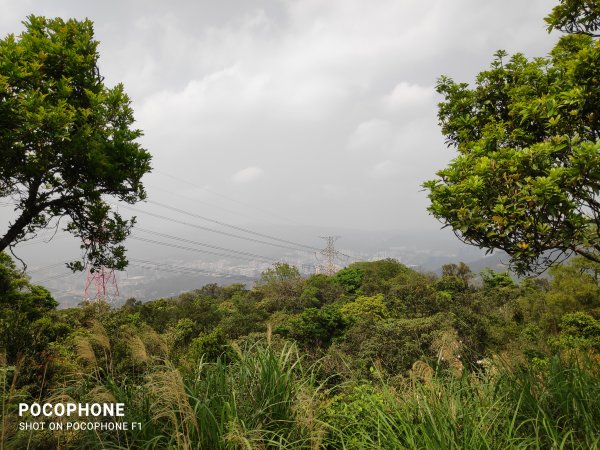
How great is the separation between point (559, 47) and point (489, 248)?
2801mm

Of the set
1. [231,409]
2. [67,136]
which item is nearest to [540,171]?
[231,409]

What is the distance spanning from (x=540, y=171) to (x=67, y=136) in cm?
643

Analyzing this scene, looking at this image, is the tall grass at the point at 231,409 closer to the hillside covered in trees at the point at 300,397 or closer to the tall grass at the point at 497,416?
the hillside covered in trees at the point at 300,397

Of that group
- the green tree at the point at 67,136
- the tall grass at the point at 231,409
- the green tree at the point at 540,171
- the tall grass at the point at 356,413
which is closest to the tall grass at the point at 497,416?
the tall grass at the point at 356,413

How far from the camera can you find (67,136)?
16.8 ft

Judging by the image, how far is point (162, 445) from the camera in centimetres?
305

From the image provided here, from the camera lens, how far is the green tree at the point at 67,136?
491 centimetres

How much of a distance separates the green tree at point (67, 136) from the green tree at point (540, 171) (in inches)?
216

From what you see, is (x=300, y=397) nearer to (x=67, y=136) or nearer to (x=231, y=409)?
(x=231, y=409)

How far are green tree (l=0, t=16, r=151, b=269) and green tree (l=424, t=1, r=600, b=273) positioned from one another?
5.47 meters

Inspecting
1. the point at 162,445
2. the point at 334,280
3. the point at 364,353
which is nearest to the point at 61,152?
the point at 162,445

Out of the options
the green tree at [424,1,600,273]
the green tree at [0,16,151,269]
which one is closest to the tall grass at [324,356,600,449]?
the green tree at [424,1,600,273]

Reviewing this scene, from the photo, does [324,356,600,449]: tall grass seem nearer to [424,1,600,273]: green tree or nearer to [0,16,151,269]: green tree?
[424,1,600,273]: green tree

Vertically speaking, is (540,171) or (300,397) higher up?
(540,171)
